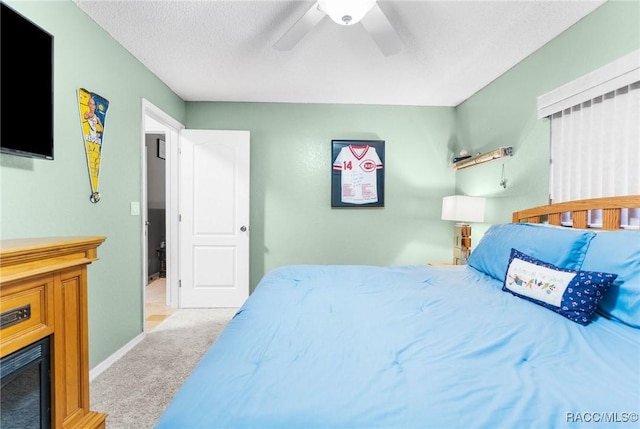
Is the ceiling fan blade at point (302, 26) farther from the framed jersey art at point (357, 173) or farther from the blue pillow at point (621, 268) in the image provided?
the blue pillow at point (621, 268)

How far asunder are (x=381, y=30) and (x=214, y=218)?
256cm

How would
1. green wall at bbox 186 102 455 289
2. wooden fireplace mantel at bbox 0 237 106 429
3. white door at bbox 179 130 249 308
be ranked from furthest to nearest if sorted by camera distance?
green wall at bbox 186 102 455 289 < white door at bbox 179 130 249 308 < wooden fireplace mantel at bbox 0 237 106 429

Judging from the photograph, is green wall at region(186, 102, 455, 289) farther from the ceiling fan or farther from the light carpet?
the ceiling fan

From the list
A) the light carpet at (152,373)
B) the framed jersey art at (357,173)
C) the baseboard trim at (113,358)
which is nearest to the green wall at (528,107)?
the framed jersey art at (357,173)

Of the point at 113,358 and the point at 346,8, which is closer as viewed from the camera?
the point at 346,8

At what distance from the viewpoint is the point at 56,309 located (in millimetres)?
1144

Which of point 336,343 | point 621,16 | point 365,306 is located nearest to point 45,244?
point 336,343

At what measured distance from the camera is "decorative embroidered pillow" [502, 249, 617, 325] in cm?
126

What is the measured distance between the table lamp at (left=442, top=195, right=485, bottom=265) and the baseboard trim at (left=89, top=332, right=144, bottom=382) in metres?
3.12

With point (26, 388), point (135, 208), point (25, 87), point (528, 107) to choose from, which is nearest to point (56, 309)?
point (26, 388)

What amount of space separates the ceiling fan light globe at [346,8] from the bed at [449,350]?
152 cm

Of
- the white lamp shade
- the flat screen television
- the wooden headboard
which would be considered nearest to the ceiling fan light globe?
the flat screen television

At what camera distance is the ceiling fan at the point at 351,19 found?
5.13ft

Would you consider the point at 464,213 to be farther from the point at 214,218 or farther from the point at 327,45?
the point at 214,218
